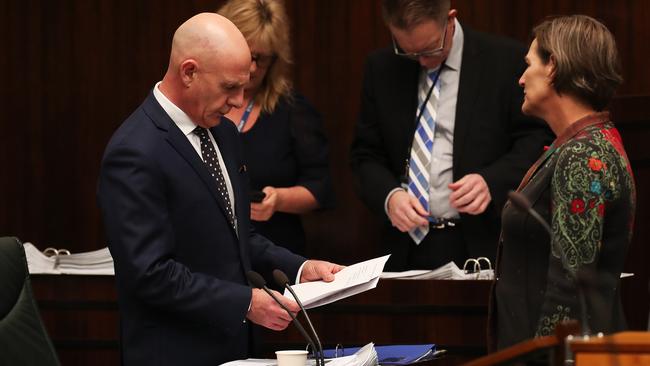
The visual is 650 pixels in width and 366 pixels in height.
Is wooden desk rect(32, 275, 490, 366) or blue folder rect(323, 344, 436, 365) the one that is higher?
blue folder rect(323, 344, 436, 365)

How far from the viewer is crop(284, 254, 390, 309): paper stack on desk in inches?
115

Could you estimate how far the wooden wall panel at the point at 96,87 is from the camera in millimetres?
5336

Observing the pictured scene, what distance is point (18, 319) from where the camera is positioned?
2.80 m

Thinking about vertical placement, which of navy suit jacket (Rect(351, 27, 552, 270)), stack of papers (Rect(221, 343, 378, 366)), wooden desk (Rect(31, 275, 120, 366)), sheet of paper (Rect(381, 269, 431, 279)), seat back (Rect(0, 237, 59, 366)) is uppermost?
navy suit jacket (Rect(351, 27, 552, 270))

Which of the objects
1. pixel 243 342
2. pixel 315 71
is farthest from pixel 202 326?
pixel 315 71

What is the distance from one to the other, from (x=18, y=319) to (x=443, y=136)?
1.96 meters

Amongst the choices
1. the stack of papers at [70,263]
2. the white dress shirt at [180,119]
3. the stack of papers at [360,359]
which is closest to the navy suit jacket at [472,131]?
the stack of papers at [70,263]

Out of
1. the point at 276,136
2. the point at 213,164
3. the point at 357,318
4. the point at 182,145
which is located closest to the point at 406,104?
the point at 276,136

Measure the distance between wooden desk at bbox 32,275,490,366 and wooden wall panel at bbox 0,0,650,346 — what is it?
1.37 metres

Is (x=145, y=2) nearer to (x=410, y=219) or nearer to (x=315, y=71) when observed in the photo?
(x=315, y=71)

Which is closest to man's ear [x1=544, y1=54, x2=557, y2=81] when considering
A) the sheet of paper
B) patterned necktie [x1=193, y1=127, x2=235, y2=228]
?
patterned necktie [x1=193, y1=127, x2=235, y2=228]

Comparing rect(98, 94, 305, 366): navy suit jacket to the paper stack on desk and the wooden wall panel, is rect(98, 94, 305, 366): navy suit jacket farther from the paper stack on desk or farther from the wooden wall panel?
the wooden wall panel

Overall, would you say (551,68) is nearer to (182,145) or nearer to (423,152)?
(182,145)

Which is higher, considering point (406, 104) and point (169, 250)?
point (406, 104)
